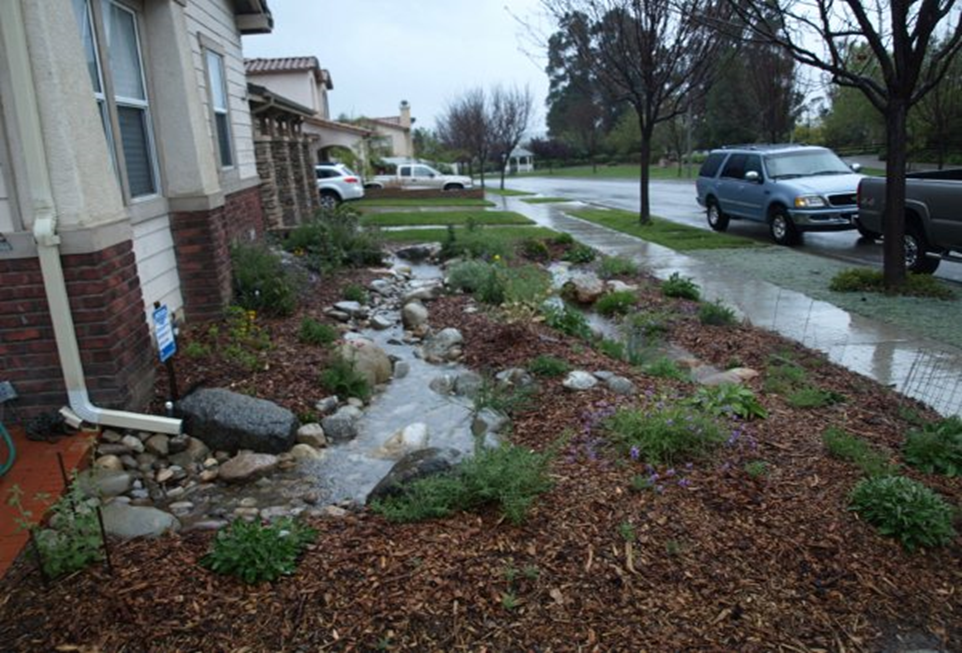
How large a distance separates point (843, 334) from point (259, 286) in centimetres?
611

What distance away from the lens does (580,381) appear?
549 cm

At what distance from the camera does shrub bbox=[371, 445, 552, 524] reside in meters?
3.55

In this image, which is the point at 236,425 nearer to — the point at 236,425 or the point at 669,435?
the point at 236,425

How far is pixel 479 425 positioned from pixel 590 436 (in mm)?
959

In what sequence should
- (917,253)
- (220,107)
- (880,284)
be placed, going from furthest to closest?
(917,253)
(880,284)
(220,107)

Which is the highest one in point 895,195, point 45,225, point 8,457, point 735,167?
point 45,225

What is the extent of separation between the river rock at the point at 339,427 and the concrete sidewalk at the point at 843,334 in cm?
434

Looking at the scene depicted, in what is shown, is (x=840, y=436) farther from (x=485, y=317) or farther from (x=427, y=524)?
(x=485, y=317)

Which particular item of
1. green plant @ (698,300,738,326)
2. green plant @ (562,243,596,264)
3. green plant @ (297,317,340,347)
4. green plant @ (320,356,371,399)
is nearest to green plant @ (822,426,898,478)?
green plant @ (698,300,738,326)

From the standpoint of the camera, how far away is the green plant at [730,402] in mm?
4688

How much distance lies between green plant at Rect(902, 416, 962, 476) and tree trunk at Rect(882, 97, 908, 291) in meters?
5.54

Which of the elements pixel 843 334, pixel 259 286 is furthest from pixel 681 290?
pixel 259 286

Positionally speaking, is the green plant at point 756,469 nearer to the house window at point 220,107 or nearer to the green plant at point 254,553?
the green plant at point 254,553

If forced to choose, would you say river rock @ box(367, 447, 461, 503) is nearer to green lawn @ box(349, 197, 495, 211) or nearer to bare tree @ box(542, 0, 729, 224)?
bare tree @ box(542, 0, 729, 224)
